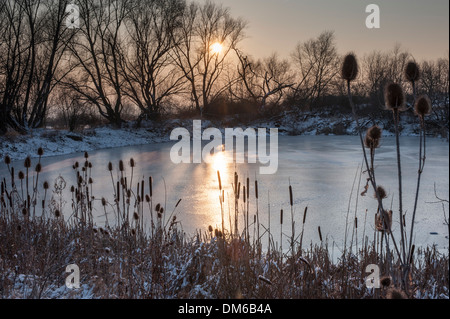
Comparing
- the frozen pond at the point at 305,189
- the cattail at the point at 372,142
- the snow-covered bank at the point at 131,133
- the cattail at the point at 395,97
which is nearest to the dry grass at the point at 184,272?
the frozen pond at the point at 305,189

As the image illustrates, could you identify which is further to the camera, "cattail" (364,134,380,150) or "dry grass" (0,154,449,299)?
"dry grass" (0,154,449,299)

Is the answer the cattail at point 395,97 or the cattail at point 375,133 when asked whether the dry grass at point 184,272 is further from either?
the cattail at point 395,97

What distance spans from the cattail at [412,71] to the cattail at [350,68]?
220 millimetres

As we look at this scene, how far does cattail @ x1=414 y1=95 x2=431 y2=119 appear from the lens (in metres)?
1.65


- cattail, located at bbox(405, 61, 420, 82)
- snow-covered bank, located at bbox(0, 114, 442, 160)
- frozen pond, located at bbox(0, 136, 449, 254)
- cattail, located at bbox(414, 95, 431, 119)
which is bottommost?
frozen pond, located at bbox(0, 136, 449, 254)

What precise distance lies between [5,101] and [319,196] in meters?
12.7

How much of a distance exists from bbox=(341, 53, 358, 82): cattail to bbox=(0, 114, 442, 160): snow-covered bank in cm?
1229

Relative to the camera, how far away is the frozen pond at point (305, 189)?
4598mm

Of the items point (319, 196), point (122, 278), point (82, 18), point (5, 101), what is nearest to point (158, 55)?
point (82, 18)

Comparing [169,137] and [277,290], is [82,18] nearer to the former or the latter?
[169,137]

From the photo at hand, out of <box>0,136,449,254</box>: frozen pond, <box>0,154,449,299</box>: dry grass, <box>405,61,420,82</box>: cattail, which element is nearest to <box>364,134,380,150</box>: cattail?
<box>405,61,420,82</box>: cattail

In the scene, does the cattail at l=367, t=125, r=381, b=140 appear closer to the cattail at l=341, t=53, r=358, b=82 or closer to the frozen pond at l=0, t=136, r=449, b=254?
the cattail at l=341, t=53, r=358, b=82

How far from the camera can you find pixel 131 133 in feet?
67.2

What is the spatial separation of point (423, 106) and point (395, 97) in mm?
144
